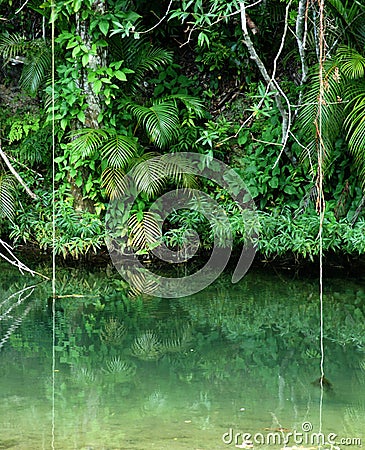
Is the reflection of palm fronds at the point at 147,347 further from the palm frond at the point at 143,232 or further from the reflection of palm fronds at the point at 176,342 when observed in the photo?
the palm frond at the point at 143,232

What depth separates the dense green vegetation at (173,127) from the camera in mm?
6625

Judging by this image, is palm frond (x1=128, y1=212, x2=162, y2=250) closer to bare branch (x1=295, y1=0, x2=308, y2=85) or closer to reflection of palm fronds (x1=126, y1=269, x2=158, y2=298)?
reflection of palm fronds (x1=126, y1=269, x2=158, y2=298)

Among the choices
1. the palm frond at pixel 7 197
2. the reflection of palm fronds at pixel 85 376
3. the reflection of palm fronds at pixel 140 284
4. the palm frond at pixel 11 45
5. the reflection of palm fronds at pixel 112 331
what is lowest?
the reflection of palm fronds at pixel 85 376

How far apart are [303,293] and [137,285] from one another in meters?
1.34

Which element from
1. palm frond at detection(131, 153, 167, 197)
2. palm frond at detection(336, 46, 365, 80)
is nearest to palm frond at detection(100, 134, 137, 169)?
palm frond at detection(131, 153, 167, 197)

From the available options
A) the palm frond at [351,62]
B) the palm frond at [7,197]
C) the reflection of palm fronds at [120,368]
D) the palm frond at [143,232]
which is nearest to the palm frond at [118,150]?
the palm frond at [143,232]

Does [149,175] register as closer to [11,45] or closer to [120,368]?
[11,45]

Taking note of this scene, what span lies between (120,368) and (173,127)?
3.08 meters

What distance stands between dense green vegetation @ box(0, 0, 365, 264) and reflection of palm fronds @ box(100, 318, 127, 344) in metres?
1.63

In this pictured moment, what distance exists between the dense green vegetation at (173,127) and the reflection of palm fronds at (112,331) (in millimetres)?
1627

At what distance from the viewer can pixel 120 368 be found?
458cm

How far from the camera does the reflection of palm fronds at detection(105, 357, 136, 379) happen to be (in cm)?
447

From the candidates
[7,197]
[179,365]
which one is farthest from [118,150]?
[179,365]

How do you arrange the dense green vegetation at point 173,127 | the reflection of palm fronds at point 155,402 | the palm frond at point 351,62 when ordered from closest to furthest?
the reflection of palm fronds at point 155,402, the palm frond at point 351,62, the dense green vegetation at point 173,127
